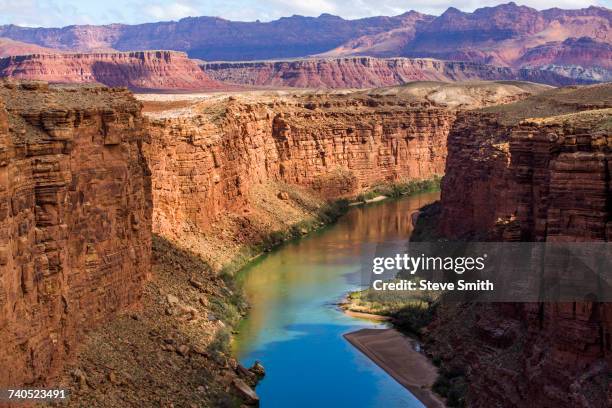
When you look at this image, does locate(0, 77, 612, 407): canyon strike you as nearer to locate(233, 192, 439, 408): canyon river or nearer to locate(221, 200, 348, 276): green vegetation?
locate(221, 200, 348, 276): green vegetation

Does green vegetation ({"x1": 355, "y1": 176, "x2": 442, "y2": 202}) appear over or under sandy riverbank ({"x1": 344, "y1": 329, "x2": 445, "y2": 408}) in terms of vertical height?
under

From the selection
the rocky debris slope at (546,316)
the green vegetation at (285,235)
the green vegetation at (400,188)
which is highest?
the rocky debris slope at (546,316)

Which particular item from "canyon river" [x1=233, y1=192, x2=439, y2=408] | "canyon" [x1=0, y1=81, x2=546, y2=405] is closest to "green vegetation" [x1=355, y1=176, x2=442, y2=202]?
"canyon river" [x1=233, y1=192, x2=439, y2=408]

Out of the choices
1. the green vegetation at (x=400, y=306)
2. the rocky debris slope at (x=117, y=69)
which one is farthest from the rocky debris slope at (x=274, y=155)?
the rocky debris slope at (x=117, y=69)

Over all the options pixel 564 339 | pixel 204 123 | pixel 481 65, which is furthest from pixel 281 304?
pixel 481 65

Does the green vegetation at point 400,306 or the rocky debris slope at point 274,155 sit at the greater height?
the rocky debris slope at point 274,155

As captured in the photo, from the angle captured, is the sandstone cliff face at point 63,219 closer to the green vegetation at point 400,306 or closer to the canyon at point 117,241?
the canyon at point 117,241
